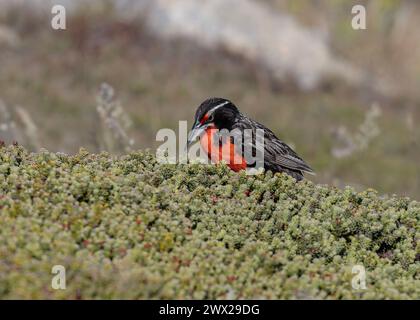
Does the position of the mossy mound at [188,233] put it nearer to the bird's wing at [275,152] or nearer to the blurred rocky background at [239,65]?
the bird's wing at [275,152]

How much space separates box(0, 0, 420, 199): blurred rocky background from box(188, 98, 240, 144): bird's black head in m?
9.77

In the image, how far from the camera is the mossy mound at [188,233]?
6.35m

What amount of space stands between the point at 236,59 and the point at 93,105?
5.27 m

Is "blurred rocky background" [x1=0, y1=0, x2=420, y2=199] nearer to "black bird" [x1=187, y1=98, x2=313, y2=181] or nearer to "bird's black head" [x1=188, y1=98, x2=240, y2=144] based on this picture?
"black bird" [x1=187, y1=98, x2=313, y2=181]

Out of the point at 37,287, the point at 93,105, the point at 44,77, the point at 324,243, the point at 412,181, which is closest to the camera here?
the point at 37,287

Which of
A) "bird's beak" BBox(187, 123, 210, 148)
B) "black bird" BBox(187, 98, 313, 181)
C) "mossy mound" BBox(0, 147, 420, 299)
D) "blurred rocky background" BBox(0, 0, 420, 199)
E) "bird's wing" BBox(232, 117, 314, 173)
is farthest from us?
"blurred rocky background" BBox(0, 0, 420, 199)

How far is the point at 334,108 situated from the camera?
22.7m

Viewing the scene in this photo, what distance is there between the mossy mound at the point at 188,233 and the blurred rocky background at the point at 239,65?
11.3 metres

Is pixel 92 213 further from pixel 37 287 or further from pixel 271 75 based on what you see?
pixel 271 75

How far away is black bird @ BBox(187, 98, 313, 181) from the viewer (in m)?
9.65

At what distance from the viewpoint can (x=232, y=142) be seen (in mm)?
9805

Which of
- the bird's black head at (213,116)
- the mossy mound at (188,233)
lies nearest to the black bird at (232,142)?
the bird's black head at (213,116)

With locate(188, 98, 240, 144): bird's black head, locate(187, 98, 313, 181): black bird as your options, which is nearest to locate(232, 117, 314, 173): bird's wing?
locate(187, 98, 313, 181): black bird
